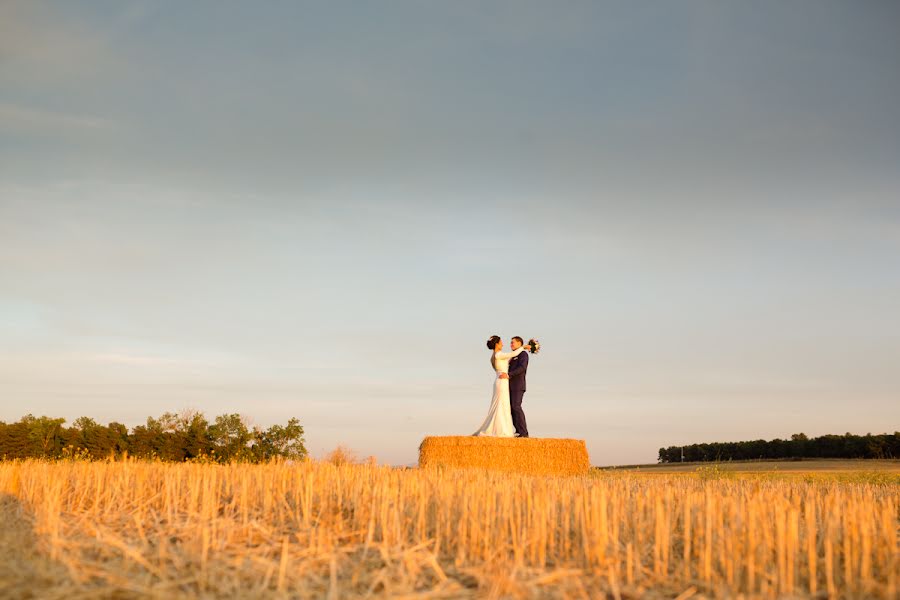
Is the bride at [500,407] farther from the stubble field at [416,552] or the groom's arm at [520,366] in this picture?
the stubble field at [416,552]

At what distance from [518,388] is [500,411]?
2.99ft

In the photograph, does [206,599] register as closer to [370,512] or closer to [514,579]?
[514,579]

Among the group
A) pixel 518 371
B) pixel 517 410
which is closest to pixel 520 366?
pixel 518 371

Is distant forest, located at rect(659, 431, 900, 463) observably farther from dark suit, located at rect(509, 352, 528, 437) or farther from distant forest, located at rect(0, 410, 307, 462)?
distant forest, located at rect(0, 410, 307, 462)

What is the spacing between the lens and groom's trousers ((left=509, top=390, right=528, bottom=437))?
20344 millimetres

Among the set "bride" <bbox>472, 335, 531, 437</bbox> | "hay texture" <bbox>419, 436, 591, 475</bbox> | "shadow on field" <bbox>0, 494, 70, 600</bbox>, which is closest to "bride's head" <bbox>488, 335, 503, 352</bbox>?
"bride" <bbox>472, 335, 531, 437</bbox>

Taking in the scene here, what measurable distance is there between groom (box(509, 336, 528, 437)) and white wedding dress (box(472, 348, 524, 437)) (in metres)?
0.19

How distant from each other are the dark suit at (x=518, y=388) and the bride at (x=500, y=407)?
17 centimetres

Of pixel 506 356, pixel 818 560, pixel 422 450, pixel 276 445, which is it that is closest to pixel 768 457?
pixel 506 356

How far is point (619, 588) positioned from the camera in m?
4.83

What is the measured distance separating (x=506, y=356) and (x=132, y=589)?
16.2 metres

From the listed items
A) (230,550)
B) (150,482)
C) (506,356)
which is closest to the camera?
(230,550)

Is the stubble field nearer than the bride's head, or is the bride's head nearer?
the stubble field

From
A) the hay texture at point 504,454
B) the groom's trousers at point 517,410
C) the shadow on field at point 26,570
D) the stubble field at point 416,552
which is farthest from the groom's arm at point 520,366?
the shadow on field at point 26,570
